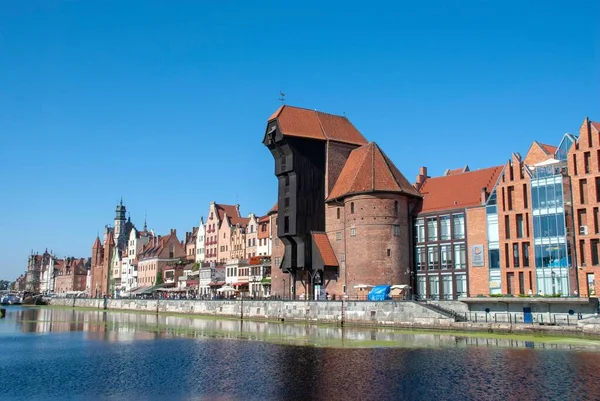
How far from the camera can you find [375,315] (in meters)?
58.3

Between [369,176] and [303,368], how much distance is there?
127ft

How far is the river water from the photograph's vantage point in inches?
1032

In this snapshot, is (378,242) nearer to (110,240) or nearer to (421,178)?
(421,178)

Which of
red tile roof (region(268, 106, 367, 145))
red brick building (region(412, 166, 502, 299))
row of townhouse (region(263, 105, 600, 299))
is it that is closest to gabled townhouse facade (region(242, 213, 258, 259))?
row of townhouse (region(263, 105, 600, 299))

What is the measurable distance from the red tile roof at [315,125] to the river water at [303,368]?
29735mm

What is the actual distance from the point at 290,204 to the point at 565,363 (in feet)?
142

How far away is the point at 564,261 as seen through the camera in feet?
179

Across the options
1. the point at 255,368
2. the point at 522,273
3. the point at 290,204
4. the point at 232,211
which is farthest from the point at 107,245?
the point at 255,368

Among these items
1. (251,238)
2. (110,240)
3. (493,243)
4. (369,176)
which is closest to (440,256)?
(493,243)

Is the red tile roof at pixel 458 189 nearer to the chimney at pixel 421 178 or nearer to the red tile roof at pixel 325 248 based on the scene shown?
the chimney at pixel 421 178

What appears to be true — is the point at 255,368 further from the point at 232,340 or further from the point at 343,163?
the point at 343,163

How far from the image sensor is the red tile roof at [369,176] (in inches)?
2655

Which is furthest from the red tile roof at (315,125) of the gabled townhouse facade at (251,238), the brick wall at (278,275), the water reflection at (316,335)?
the gabled townhouse facade at (251,238)

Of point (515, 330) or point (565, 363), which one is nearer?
point (565, 363)
